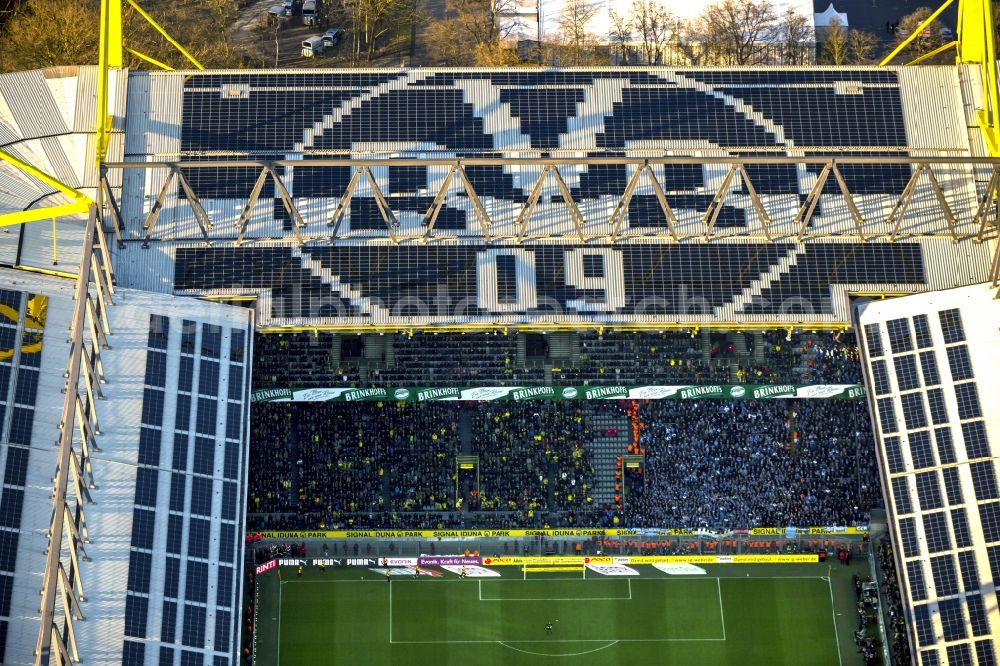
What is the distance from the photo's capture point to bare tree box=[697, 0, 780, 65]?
372 ft

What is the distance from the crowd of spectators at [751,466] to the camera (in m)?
99.9

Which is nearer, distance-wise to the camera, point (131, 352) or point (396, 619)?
point (131, 352)

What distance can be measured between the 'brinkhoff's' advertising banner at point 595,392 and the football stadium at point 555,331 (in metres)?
0.24

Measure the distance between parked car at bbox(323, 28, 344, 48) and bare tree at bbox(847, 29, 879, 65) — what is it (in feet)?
148

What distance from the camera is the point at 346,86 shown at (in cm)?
10012

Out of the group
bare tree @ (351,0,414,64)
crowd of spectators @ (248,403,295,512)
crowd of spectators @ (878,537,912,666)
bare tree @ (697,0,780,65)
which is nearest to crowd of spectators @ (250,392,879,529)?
crowd of spectators @ (248,403,295,512)

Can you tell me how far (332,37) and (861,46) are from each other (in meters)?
46.7

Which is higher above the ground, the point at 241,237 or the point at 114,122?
the point at 114,122

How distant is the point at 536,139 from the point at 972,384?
36.7 m

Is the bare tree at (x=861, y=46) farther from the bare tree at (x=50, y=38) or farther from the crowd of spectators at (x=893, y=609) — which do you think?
the bare tree at (x=50, y=38)

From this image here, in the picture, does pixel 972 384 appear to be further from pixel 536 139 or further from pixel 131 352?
pixel 131 352

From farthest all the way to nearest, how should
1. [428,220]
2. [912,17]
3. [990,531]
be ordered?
[912,17], [428,220], [990,531]

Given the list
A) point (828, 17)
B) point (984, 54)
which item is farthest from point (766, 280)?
point (828, 17)

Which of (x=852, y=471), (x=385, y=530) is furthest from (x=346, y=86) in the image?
(x=852, y=471)
